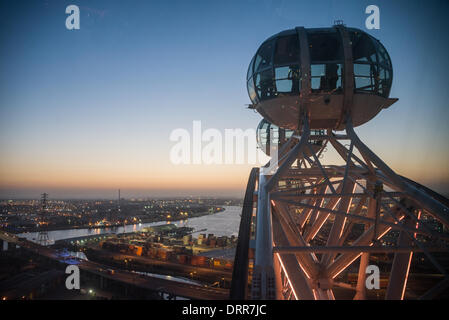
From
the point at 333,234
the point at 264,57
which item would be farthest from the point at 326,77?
the point at 333,234

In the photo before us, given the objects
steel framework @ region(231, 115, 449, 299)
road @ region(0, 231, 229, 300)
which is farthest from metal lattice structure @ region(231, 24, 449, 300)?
road @ region(0, 231, 229, 300)

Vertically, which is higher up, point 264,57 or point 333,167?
point 264,57

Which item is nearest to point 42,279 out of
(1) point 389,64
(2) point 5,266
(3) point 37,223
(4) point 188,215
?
(2) point 5,266

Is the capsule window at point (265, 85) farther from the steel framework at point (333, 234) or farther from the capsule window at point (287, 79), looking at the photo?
the steel framework at point (333, 234)

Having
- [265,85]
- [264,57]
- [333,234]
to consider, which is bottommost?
[333,234]

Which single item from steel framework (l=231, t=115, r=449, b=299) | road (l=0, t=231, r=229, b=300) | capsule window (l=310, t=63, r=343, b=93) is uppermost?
capsule window (l=310, t=63, r=343, b=93)

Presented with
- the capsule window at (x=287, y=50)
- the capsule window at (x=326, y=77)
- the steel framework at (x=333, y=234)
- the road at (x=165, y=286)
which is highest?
the capsule window at (x=287, y=50)

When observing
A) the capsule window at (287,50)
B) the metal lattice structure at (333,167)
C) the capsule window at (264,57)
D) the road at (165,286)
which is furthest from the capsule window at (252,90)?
the road at (165,286)

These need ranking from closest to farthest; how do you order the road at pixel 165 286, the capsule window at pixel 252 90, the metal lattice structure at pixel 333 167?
1. the metal lattice structure at pixel 333 167
2. the capsule window at pixel 252 90
3. the road at pixel 165 286

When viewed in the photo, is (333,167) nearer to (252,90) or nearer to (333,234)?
(333,234)

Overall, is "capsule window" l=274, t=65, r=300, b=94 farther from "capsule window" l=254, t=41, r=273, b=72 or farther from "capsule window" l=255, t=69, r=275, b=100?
"capsule window" l=254, t=41, r=273, b=72
